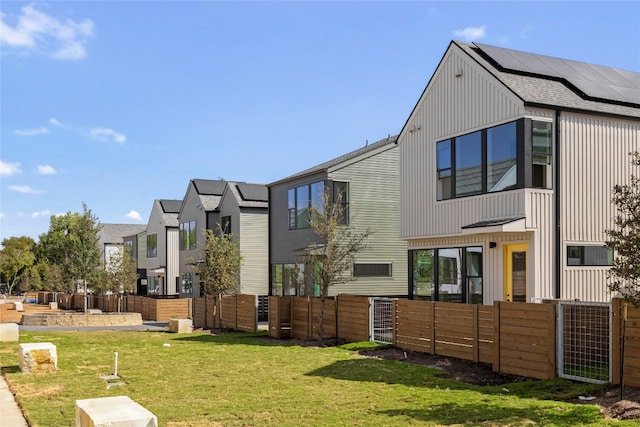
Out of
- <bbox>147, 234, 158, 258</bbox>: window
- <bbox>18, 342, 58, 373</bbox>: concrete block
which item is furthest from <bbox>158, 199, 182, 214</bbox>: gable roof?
<bbox>18, 342, 58, 373</bbox>: concrete block

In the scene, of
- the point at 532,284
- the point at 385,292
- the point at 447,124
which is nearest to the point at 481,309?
the point at 532,284

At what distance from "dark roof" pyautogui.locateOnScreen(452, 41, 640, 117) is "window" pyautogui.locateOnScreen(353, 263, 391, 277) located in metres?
12.0

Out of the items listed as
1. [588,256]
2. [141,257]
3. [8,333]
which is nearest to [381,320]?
[588,256]

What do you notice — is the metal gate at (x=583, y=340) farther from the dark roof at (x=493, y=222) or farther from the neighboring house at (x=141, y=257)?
the neighboring house at (x=141, y=257)

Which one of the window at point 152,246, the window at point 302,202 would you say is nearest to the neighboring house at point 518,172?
the window at point 302,202

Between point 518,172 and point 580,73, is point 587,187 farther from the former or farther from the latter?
point 580,73

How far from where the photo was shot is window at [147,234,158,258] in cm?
5144

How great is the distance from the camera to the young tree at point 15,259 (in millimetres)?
72812

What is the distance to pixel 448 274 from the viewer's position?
19.1 meters

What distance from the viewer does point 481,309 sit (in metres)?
14.4

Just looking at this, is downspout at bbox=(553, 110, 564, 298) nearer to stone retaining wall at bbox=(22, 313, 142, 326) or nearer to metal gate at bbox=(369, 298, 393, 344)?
metal gate at bbox=(369, 298, 393, 344)

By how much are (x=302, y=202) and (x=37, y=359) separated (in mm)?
17961

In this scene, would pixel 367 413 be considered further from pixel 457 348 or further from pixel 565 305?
pixel 457 348

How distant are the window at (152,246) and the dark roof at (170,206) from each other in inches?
98.9
